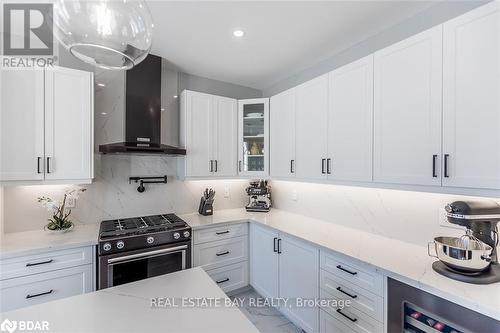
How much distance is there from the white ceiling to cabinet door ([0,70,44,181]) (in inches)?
42.2

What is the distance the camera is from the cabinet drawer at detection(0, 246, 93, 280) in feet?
5.35

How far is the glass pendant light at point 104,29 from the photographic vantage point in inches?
32.6

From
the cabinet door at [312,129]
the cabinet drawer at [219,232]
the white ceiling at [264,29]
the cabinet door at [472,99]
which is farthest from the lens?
the cabinet drawer at [219,232]

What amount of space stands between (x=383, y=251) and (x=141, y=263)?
1969 mm

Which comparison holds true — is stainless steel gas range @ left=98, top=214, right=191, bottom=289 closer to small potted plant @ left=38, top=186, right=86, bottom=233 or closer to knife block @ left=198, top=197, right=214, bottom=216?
small potted plant @ left=38, top=186, right=86, bottom=233

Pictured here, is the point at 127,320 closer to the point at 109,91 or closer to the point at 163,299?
the point at 163,299

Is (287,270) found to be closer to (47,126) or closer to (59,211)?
(59,211)

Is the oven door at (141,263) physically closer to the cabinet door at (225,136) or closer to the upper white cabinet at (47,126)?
the upper white cabinet at (47,126)

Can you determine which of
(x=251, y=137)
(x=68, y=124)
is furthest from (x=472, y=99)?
(x=68, y=124)

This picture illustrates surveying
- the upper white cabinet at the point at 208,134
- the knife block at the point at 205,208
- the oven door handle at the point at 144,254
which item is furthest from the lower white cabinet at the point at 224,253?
the upper white cabinet at the point at 208,134

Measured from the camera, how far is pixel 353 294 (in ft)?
5.14

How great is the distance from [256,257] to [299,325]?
0.77m

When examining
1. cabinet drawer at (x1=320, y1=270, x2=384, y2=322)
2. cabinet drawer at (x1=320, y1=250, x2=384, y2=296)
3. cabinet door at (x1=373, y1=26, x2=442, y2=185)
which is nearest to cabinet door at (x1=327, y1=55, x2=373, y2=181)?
cabinet door at (x1=373, y1=26, x2=442, y2=185)

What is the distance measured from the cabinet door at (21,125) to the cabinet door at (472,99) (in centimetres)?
290
